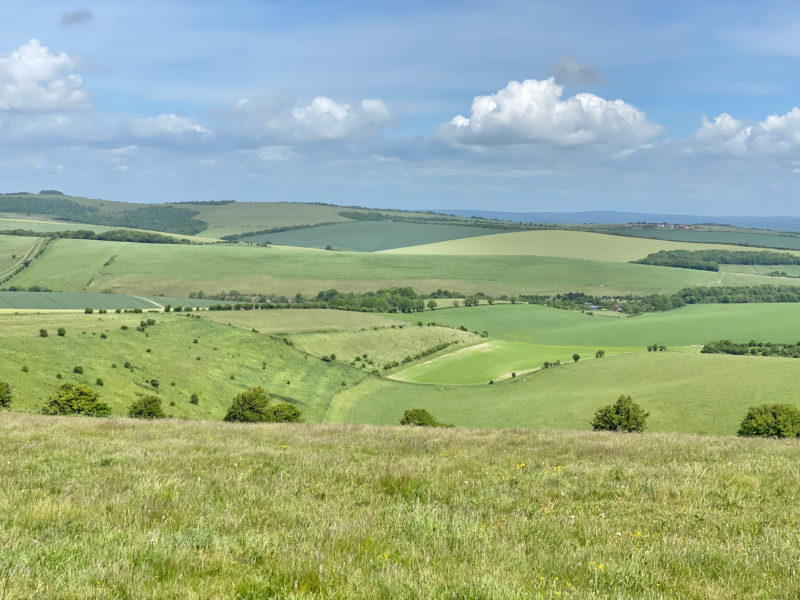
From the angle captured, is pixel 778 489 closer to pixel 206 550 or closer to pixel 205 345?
pixel 206 550

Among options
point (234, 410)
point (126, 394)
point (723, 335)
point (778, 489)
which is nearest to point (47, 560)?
point (778, 489)

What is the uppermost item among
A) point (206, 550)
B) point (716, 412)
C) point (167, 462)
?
point (206, 550)

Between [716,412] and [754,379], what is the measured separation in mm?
14493

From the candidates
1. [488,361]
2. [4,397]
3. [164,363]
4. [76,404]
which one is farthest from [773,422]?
[164,363]

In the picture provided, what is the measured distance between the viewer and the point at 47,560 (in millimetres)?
6789

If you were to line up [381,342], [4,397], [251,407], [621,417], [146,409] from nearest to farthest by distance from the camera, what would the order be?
[4,397]
[146,409]
[251,407]
[621,417]
[381,342]

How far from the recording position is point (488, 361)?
130375mm

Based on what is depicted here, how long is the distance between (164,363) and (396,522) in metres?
99.2

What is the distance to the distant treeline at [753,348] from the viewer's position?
12850 cm

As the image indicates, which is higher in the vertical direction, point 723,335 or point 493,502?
point 493,502

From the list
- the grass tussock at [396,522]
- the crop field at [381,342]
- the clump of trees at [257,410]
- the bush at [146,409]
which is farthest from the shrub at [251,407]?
the crop field at [381,342]

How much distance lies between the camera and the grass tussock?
630 centimetres

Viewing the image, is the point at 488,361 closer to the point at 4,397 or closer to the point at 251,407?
the point at 251,407

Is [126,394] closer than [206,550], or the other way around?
[206,550]
